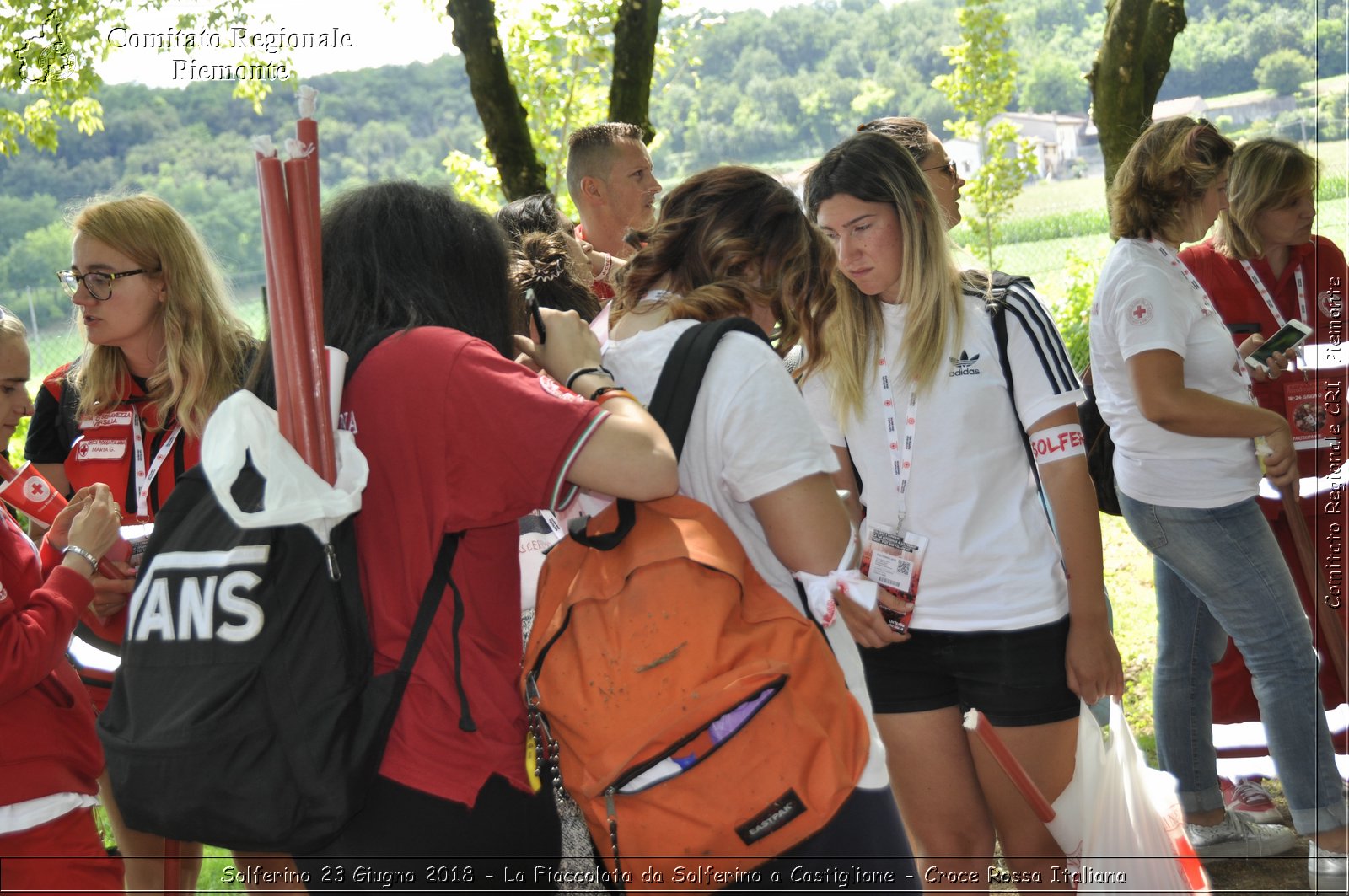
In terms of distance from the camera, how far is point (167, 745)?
1494mm

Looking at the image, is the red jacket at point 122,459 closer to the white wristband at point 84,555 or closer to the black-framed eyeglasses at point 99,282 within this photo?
the black-framed eyeglasses at point 99,282

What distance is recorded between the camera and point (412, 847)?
1614 millimetres

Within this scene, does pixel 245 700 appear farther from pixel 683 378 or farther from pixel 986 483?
pixel 986 483

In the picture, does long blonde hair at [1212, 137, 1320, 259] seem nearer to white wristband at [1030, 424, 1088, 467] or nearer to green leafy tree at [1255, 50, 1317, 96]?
white wristband at [1030, 424, 1088, 467]

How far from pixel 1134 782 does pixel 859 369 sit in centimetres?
111

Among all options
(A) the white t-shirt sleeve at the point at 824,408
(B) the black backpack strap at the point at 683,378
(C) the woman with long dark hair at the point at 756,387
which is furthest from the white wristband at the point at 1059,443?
(B) the black backpack strap at the point at 683,378

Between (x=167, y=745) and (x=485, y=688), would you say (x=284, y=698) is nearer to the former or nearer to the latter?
(x=167, y=745)

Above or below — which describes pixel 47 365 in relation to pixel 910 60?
below

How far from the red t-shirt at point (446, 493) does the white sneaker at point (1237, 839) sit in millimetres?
2843

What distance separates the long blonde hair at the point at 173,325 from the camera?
9.46 feet

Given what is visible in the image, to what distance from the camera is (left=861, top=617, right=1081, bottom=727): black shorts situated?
2445 millimetres

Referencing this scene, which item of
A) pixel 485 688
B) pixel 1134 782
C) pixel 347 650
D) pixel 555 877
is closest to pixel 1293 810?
pixel 1134 782

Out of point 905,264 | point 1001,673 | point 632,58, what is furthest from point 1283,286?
point 632,58

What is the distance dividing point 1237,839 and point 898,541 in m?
1.95
